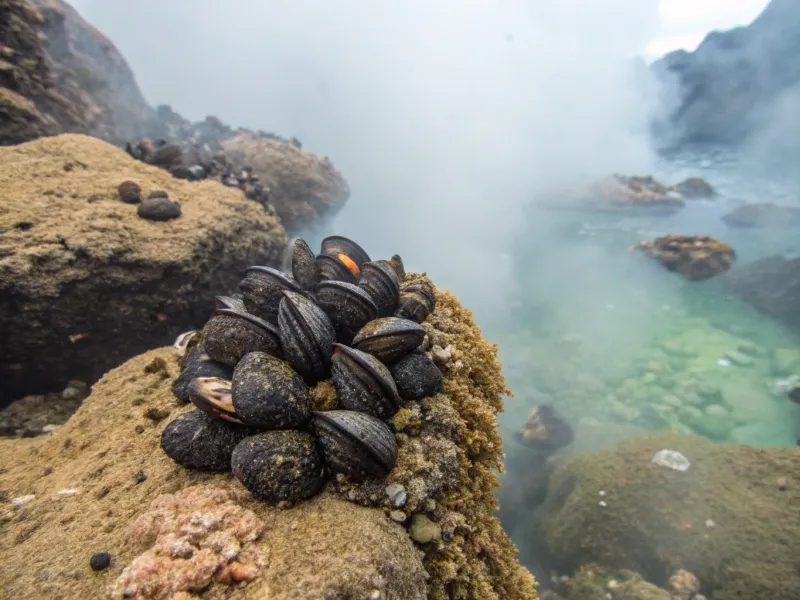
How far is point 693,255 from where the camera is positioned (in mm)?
12953

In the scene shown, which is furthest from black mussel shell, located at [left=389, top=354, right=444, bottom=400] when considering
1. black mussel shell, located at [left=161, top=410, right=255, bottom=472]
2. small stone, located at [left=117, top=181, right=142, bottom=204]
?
small stone, located at [left=117, top=181, right=142, bottom=204]

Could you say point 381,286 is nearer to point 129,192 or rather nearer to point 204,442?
point 204,442

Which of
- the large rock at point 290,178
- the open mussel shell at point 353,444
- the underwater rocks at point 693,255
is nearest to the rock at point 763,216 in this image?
the underwater rocks at point 693,255

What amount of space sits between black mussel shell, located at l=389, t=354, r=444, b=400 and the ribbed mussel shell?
2.13 ft

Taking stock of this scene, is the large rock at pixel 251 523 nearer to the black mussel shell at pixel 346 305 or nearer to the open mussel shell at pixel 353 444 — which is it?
the open mussel shell at pixel 353 444

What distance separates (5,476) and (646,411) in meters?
10.2

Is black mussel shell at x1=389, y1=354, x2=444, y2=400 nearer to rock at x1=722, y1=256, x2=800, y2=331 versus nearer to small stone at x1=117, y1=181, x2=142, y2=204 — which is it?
small stone at x1=117, y1=181, x2=142, y2=204

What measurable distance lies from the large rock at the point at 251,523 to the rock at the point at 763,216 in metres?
20.3

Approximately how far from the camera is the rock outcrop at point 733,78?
23406 millimetres

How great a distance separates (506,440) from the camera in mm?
8281

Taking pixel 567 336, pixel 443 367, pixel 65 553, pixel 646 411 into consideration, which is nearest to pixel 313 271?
pixel 443 367

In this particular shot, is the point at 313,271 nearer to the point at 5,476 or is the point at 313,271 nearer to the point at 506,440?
the point at 5,476

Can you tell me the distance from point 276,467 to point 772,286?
15.8 metres

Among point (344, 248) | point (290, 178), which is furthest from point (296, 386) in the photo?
point (290, 178)
